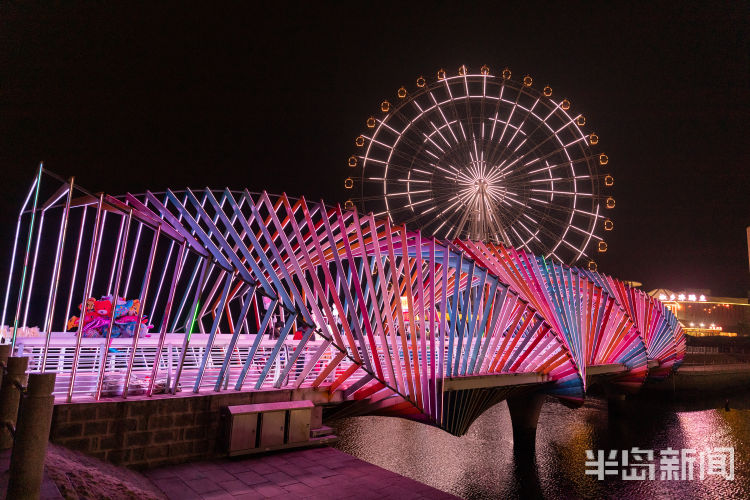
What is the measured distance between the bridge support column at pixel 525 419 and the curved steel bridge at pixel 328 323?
1092 mm

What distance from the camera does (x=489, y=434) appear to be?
87.0 feet

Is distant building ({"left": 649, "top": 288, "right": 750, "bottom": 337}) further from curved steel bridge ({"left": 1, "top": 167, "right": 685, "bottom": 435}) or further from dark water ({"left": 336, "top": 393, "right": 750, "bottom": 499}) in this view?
curved steel bridge ({"left": 1, "top": 167, "right": 685, "bottom": 435})

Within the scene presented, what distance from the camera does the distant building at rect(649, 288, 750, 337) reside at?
9350 cm

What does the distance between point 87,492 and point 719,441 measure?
1215 inches

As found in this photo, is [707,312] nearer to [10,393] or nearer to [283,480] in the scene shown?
[283,480]

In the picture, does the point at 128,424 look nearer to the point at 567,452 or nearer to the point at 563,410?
the point at 567,452

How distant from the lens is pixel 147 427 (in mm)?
11086

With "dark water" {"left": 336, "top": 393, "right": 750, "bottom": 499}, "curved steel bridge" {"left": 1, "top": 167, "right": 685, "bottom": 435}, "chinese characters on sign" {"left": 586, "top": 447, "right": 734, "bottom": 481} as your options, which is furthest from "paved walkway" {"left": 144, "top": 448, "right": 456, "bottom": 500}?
"chinese characters on sign" {"left": 586, "top": 447, "right": 734, "bottom": 481}

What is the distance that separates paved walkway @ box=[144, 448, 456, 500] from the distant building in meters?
100

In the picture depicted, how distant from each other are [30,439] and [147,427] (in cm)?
643

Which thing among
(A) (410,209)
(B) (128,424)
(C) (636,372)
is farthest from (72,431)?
(C) (636,372)

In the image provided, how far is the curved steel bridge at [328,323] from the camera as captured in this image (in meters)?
12.2

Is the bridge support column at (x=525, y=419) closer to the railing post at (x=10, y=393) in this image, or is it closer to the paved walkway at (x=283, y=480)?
the paved walkway at (x=283, y=480)

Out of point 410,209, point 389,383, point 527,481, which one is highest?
point 410,209
